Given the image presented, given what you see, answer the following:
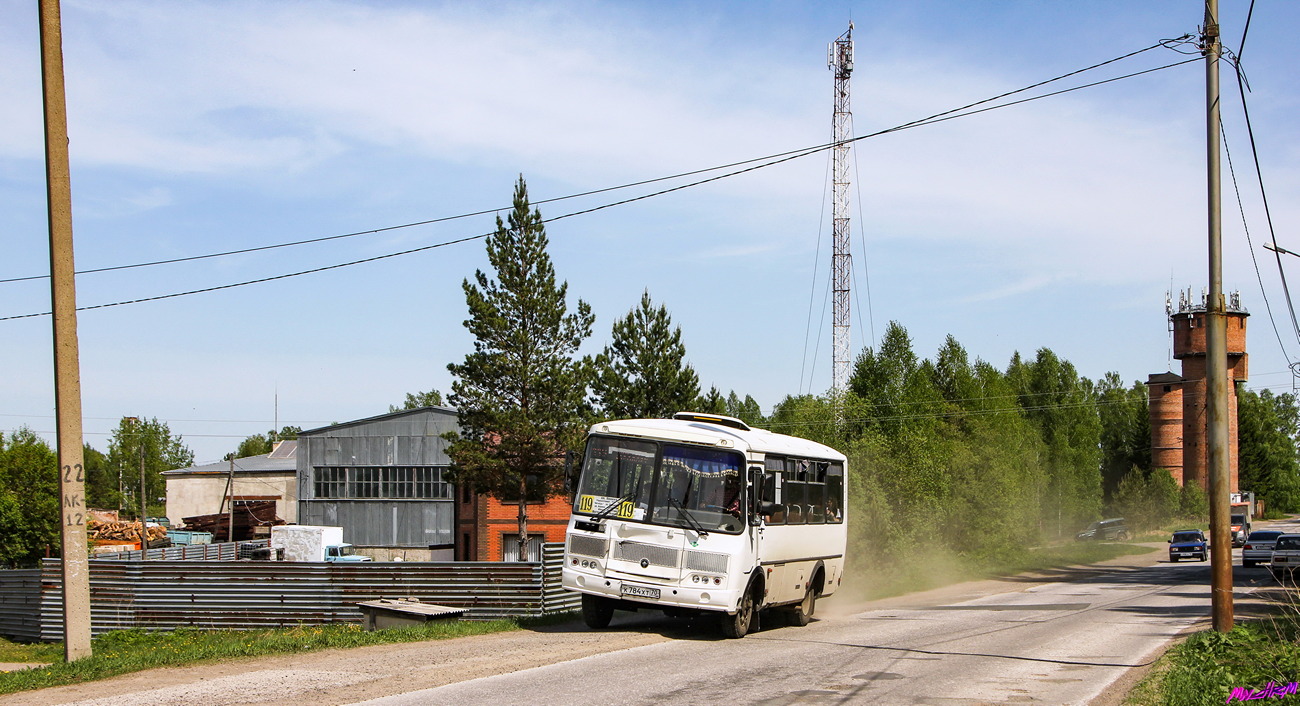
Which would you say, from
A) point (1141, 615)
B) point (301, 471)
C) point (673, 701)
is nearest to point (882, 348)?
point (301, 471)

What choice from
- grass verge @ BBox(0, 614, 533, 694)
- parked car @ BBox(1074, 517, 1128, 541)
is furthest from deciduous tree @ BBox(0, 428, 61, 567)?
parked car @ BBox(1074, 517, 1128, 541)

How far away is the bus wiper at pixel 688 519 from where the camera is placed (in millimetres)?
15078

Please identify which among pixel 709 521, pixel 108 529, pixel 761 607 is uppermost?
pixel 709 521

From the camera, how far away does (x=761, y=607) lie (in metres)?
16.2

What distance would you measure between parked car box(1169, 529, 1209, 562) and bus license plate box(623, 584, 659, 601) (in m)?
43.1

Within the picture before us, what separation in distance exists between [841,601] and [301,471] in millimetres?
42587

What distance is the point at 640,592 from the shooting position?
15039 millimetres

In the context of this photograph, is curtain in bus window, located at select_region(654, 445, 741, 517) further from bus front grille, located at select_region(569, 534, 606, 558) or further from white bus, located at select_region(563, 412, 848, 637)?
bus front grille, located at select_region(569, 534, 606, 558)

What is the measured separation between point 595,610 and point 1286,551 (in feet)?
102

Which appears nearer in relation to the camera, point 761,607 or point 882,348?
point 761,607

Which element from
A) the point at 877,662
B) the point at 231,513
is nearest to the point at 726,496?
the point at 877,662

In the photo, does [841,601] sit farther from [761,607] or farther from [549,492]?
[549,492]

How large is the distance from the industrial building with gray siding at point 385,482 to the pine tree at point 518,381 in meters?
13.3

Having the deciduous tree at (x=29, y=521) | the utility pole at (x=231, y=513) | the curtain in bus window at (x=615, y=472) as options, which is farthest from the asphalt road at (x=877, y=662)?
the deciduous tree at (x=29, y=521)
